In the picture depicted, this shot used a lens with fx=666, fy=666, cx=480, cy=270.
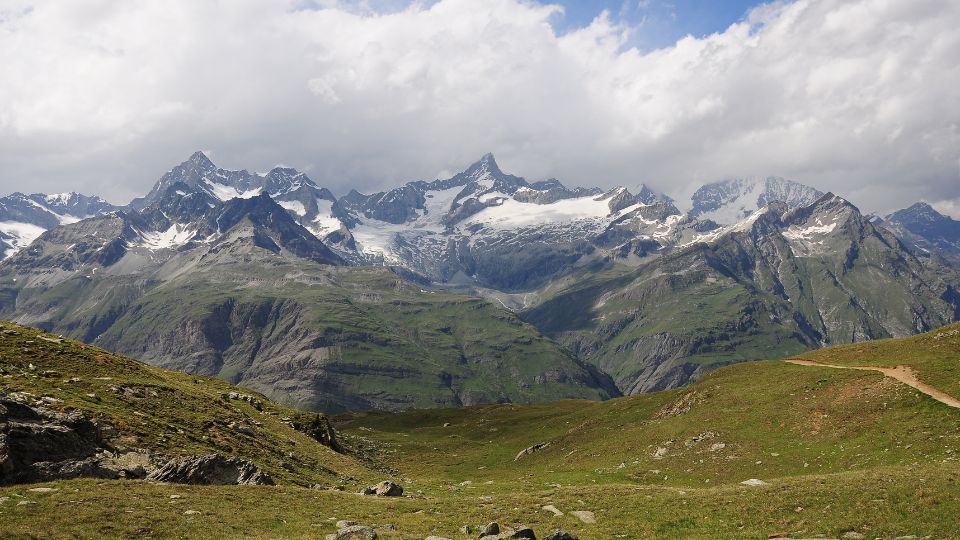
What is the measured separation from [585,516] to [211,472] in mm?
23340

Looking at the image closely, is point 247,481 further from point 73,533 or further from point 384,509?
point 73,533

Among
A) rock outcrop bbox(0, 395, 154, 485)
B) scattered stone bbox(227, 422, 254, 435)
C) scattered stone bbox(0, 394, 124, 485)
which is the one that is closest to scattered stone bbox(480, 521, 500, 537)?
rock outcrop bbox(0, 395, 154, 485)

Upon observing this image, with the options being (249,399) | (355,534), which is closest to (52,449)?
(355,534)

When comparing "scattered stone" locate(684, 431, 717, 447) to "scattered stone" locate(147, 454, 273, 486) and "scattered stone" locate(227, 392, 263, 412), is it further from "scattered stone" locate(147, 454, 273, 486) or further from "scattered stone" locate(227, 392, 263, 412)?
"scattered stone" locate(227, 392, 263, 412)

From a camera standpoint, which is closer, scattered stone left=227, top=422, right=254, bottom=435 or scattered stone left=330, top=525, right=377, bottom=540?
scattered stone left=330, top=525, right=377, bottom=540

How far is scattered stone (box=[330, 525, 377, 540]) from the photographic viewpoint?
29936 mm

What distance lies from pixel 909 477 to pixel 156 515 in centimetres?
3899

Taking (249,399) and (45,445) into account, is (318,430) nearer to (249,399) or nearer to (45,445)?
(249,399)

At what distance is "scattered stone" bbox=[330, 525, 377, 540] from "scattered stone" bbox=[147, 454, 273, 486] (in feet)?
47.4

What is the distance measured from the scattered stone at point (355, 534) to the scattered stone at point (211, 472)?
14462mm

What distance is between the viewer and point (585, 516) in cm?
3678

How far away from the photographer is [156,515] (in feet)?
104

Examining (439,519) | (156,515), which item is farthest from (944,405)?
(156,515)

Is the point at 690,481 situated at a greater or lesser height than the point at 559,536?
lesser
